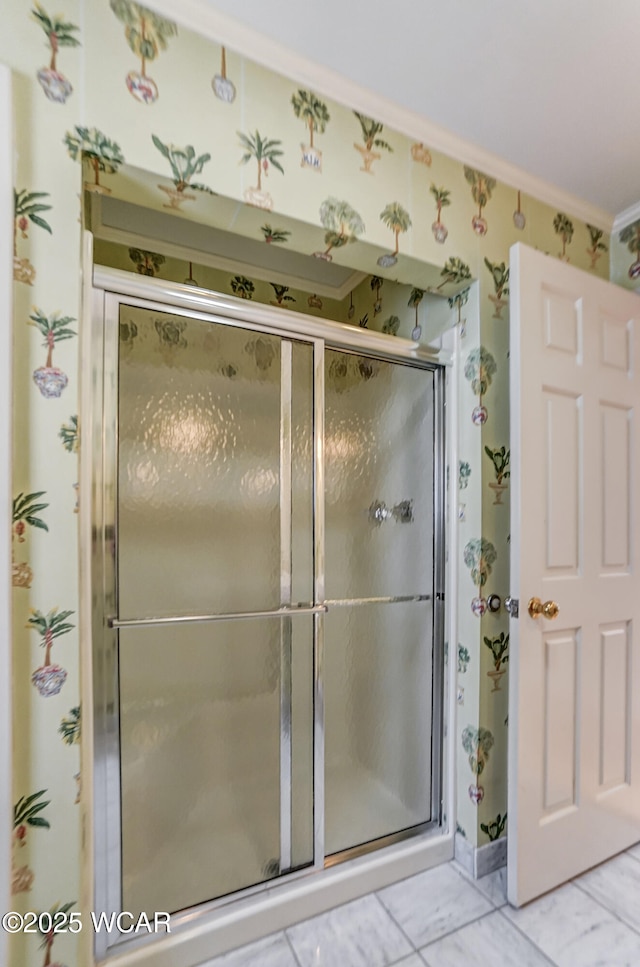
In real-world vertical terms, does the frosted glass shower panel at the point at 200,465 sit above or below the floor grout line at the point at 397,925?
above

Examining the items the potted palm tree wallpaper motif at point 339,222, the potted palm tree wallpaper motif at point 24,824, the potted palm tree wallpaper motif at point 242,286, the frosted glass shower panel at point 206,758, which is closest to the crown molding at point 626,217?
the potted palm tree wallpaper motif at point 339,222

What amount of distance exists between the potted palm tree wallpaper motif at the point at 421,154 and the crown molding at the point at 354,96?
2 centimetres

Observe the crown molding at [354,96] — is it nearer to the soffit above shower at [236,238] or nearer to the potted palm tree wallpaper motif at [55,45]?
the potted palm tree wallpaper motif at [55,45]

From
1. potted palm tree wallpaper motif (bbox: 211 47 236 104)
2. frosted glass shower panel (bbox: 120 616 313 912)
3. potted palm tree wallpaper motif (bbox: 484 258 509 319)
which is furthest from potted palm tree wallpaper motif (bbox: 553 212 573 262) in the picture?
frosted glass shower panel (bbox: 120 616 313 912)

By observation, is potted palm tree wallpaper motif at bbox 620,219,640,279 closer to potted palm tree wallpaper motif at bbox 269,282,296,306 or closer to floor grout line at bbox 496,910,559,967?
potted palm tree wallpaper motif at bbox 269,282,296,306

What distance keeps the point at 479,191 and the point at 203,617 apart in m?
1.66

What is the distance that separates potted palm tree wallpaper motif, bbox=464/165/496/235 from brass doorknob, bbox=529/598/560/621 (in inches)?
48.2

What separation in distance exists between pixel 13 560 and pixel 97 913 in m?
0.96

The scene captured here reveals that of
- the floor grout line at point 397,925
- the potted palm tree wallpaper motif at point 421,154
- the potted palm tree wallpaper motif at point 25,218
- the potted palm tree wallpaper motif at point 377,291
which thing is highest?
the potted palm tree wallpaper motif at point 421,154

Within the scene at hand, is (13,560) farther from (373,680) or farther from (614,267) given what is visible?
(614,267)

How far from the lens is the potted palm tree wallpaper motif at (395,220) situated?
1330 millimetres

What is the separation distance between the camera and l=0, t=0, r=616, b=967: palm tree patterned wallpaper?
0.94 m

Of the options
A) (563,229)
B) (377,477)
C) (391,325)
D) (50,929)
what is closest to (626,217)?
(563,229)

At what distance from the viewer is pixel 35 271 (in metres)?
0.95
